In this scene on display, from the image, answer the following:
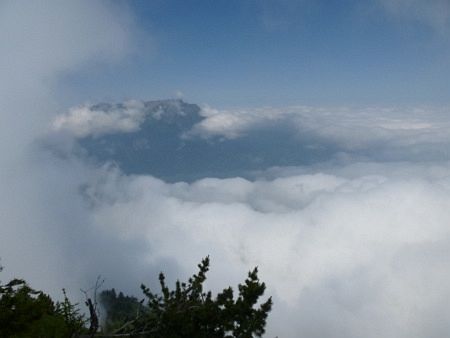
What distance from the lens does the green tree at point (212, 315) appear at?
1589 cm

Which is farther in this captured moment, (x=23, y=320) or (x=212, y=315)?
(x=212, y=315)

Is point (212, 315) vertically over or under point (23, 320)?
over

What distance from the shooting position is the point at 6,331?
15391 mm

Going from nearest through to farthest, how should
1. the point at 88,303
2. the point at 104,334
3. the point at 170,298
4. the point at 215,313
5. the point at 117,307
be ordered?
the point at 88,303
the point at 104,334
the point at 215,313
the point at 170,298
the point at 117,307

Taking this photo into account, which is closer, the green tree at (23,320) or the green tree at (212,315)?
the green tree at (23,320)

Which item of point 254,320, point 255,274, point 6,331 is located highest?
point 255,274

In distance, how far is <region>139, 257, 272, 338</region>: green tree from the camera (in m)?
15.9

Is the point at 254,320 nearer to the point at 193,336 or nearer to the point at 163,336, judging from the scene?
the point at 193,336

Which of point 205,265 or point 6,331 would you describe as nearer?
point 6,331

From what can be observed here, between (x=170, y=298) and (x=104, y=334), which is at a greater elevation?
(x=170, y=298)

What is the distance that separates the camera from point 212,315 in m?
16.1

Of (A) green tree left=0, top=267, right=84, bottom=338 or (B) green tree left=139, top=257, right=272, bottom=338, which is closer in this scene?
(A) green tree left=0, top=267, right=84, bottom=338

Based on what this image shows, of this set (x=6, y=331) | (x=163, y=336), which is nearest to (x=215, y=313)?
(x=163, y=336)

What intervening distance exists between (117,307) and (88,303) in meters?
123
